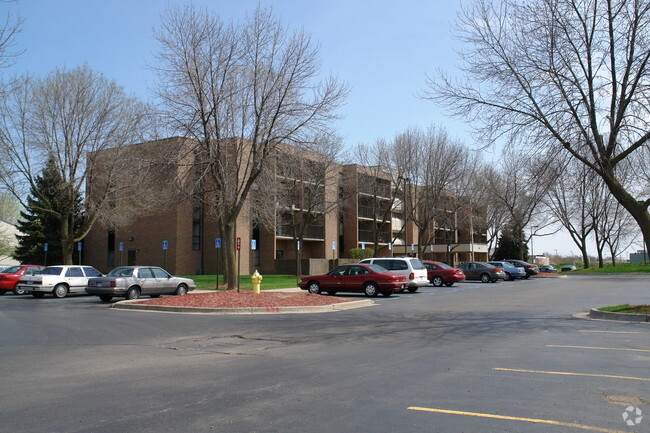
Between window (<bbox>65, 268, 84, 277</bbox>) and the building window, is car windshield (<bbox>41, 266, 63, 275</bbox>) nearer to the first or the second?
window (<bbox>65, 268, 84, 277</bbox>)

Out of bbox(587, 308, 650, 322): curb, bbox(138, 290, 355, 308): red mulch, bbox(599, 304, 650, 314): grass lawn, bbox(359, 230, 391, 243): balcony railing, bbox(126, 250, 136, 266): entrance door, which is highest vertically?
bbox(359, 230, 391, 243): balcony railing

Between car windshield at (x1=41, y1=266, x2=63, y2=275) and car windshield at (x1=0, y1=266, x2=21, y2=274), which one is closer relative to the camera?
car windshield at (x1=41, y1=266, x2=63, y2=275)

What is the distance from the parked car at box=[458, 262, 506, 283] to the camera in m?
37.0

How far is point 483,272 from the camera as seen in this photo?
3747 cm

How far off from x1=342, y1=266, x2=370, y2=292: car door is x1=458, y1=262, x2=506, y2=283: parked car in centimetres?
1640

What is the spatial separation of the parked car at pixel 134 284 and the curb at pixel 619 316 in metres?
16.3

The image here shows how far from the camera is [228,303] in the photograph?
17812mm

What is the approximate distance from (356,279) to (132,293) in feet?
31.4

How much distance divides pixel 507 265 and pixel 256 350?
36.1 meters

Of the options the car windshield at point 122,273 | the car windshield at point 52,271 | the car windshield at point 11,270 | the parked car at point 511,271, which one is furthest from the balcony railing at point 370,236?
the car windshield at point 122,273

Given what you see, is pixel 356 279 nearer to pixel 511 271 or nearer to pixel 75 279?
pixel 75 279

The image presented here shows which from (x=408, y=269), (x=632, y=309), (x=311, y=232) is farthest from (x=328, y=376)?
(x=311, y=232)

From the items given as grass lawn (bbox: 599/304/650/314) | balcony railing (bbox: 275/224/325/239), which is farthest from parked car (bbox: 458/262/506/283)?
grass lawn (bbox: 599/304/650/314)

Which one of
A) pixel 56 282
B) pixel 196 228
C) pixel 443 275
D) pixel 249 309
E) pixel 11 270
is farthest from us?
pixel 196 228
